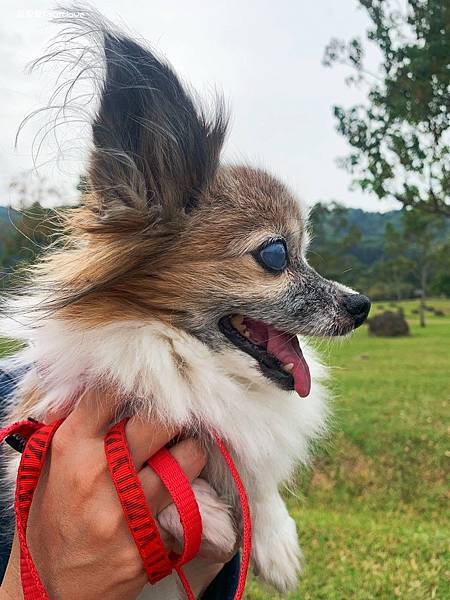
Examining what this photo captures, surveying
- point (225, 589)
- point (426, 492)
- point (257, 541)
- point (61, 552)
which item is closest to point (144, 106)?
point (61, 552)

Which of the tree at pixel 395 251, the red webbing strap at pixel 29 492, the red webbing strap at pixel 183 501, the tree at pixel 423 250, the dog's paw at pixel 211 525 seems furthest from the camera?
the tree at pixel 395 251

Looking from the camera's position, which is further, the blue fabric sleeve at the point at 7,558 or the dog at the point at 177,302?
the blue fabric sleeve at the point at 7,558

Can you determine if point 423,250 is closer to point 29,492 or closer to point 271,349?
point 271,349

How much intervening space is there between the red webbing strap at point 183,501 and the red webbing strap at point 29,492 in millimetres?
309

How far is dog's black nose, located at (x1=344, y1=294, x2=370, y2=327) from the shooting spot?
6.84ft

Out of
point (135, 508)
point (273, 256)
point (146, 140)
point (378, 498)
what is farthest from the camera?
point (378, 498)

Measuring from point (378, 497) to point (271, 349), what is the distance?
18.4 ft

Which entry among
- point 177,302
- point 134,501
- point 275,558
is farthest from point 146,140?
point 275,558

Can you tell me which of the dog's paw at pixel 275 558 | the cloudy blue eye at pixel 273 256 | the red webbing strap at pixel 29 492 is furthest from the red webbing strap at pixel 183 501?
the cloudy blue eye at pixel 273 256

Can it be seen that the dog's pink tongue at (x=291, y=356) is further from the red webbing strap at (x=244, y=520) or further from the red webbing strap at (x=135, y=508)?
the red webbing strap at (x=135, y=508)

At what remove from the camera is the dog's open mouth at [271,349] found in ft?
6.55

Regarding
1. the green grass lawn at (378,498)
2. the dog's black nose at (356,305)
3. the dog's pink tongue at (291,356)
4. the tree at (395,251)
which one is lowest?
the green grass lawn at (378,498)

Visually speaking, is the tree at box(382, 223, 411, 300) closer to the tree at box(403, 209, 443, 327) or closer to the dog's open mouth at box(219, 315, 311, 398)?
the tree at box(403, 209, 443, 327)

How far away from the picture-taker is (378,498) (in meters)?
6.95
